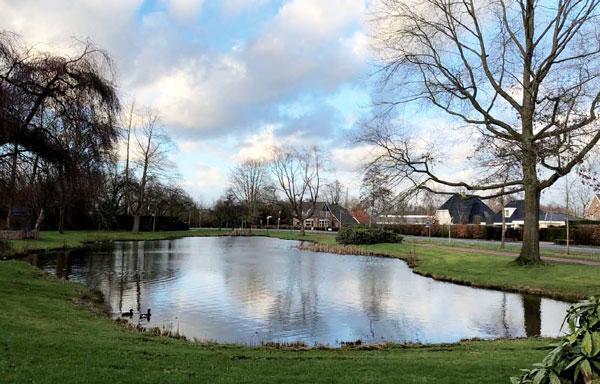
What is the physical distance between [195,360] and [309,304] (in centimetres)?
822

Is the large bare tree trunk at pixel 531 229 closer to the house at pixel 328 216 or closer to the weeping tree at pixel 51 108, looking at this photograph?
the weeping tree at pixel 51 108

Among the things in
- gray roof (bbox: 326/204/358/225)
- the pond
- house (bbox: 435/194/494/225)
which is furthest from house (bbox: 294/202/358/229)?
the pond

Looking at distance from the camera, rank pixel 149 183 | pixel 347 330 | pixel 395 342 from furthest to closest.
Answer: pixel 149 183
pixel 347 330
pixel 395 342

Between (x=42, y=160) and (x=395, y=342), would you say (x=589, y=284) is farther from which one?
(x=42, y=160)

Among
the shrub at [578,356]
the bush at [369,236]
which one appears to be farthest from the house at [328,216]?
the shrub at [578,356]

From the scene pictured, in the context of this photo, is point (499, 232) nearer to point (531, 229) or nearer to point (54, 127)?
point (531, 229)

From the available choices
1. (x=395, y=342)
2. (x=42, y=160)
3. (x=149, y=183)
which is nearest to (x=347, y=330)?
(x=395, y=342)

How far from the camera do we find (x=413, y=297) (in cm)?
1554

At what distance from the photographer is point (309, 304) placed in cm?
1413

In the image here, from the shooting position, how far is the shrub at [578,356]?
329 cm

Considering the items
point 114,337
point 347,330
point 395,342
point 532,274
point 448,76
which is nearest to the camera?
point 114,337

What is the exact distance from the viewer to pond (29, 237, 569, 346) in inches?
424

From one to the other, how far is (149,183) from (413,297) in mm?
46691

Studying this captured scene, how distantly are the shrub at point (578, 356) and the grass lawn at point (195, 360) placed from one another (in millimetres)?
1589
